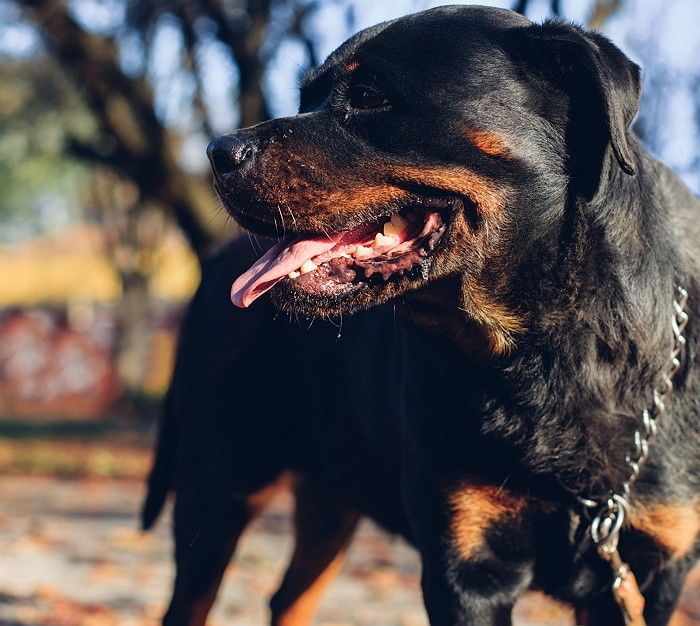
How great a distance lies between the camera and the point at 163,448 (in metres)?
5.11

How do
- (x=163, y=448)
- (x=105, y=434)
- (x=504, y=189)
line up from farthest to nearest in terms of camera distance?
(x=105, y=434) → (x=163, y=448) → (x=504, y=189)

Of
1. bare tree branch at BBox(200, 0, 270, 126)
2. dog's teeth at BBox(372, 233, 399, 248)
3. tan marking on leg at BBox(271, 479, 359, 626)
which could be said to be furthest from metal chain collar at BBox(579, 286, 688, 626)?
bare tree branch at BBox(200, 0, 270, 126)

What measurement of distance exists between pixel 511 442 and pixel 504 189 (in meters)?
0.78

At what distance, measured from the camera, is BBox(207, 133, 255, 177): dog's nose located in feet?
10.2

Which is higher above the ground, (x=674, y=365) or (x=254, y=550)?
(x=674, y=365)

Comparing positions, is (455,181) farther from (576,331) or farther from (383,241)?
(576,331)

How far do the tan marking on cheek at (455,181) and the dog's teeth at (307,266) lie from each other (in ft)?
1.17

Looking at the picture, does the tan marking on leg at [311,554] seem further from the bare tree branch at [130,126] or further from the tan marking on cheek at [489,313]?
the bare tree branch at [130,126]

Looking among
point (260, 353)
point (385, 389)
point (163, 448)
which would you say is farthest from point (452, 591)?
point (163, 448)

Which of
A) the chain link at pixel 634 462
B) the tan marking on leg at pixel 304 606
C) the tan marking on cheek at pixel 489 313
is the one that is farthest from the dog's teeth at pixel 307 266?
the tan marking on leg at pixel 304 606

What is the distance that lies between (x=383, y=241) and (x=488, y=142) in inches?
16.5

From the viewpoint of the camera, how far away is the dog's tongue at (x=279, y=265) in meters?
3.18

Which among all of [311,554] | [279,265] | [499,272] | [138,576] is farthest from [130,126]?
[499,272]

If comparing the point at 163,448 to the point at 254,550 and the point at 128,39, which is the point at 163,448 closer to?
the point at 254,550
